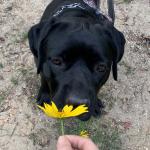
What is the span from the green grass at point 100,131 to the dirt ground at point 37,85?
0.29ft

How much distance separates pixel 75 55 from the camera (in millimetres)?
3189

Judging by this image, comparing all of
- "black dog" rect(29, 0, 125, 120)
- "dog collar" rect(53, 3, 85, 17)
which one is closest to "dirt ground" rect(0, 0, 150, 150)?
"black dog" rect(29, 0, 125, 120)

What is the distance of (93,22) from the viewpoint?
354 centimetres

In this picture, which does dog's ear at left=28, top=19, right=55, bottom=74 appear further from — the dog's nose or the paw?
the paw

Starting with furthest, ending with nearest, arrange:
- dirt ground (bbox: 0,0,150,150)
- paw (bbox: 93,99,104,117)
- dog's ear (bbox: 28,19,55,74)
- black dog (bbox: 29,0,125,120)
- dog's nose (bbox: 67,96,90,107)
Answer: paw (bbox: 93,99,104,117)
dirt ground (bbox: 0,0,150,150)
dog's ear (bbox: 28,19,55,74)
black dog (bbox: 29,0,125,120)
dog's nose (bbox: 67,96,90,107)

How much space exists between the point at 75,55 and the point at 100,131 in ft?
3.54

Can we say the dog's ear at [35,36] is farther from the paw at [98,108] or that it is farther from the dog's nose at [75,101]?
the paw at [98,108]

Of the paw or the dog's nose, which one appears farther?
the paw

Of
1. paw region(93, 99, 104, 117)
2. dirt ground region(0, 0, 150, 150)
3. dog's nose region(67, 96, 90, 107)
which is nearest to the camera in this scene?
dog's nose region(67, 96, 90, 107)

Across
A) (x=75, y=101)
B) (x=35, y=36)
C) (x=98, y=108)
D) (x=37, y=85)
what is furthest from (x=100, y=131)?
(x=35, y=36)

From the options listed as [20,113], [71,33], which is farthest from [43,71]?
[20,113]

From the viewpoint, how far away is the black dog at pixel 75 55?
123 inches

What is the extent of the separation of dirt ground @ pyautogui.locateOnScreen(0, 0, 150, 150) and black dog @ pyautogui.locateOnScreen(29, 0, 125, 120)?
676 millimetres

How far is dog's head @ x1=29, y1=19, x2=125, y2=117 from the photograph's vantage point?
313 cm
